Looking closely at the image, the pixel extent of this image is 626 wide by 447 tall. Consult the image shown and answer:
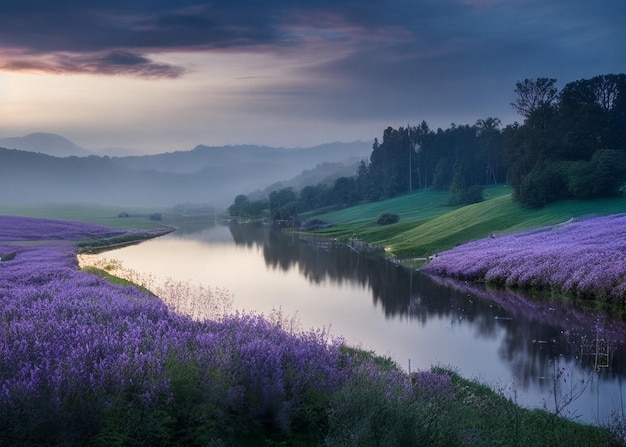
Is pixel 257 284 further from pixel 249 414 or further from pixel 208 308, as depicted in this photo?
pixel 249 414

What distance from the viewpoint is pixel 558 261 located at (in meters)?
31.8

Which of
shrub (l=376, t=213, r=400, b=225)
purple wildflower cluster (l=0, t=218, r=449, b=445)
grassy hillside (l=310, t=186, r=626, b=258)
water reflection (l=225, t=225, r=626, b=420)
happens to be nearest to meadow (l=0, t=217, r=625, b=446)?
purple wildflower cluster (l=0, t=218, r=449, b=445)

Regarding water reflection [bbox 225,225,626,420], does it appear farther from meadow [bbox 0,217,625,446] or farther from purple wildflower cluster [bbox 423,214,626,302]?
meadow [bbox 0,217,625,446]

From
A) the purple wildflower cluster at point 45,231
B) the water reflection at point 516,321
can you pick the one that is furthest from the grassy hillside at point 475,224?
the purple wildflower cluster at point 45,231

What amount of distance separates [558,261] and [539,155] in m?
45.5

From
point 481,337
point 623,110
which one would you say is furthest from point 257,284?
point 623,110

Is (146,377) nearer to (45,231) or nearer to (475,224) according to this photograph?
(475,224)

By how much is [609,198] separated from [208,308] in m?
49.4

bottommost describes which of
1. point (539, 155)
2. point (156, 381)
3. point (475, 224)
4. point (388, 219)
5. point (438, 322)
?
point (438, 322)

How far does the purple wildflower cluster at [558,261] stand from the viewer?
89.2 ft

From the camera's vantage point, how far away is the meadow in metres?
6.52

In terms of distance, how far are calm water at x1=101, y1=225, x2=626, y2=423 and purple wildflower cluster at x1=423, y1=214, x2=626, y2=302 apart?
250 centimetres

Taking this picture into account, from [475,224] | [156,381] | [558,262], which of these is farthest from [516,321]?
[475,224]

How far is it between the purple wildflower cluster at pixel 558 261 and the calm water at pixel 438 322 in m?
2.50
